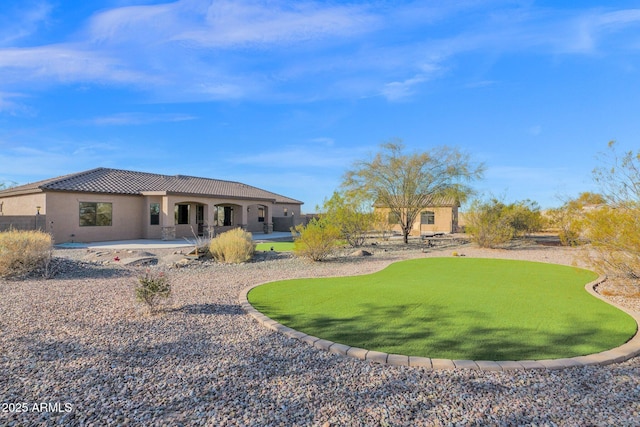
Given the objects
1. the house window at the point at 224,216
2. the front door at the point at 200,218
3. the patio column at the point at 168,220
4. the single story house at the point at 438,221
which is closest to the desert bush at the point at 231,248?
the patio column at the point at 168,220

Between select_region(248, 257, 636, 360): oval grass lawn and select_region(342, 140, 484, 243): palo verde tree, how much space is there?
12.0 m

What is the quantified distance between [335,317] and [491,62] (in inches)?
433

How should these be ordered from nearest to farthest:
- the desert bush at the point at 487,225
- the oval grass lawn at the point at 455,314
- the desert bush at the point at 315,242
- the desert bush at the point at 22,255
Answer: the oval grass lawn at the point at 455,314 < the desert bush at the point at 22,255 < the desert bush at the point at 315,242 < the desert bush at the point at 487,225

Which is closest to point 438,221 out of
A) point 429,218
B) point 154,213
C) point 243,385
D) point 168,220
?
point 429,218

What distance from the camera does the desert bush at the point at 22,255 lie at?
30.6 ft

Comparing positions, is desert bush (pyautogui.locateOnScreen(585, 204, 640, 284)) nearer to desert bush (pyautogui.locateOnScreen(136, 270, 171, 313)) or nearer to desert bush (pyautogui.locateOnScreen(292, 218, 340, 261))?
desert bush (pyautogui.locateOnScreen(292, 218, 340, 261))

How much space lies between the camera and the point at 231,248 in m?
12.8

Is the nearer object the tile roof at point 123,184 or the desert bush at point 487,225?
the desert bush at point 487,225

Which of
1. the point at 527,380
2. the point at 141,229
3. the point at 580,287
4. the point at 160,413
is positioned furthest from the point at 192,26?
the point at 141,229

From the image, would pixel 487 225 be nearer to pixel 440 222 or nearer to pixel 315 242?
pixel 315 242

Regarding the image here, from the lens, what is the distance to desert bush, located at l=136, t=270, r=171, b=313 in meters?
5.88

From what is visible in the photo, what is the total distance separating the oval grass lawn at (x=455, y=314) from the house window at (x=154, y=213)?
1712cm

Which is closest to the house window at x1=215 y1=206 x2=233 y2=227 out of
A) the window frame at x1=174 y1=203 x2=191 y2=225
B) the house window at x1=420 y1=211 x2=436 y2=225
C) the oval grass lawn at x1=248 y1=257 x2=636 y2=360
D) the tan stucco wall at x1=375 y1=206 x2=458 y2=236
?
the window frame at x1=174 y1=203 x2=191 y2=225

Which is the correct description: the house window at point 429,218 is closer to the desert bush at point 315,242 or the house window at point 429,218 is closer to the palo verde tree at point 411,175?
the palo verde tree at point 411,175
